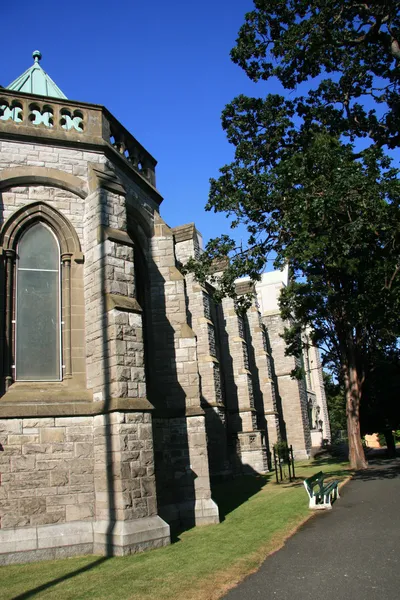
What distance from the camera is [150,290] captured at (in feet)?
39.7

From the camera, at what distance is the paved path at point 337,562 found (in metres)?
5.51

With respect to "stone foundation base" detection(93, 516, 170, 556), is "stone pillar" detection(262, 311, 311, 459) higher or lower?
higher

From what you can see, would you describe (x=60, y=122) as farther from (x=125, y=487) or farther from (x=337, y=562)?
(x=337, y=562)

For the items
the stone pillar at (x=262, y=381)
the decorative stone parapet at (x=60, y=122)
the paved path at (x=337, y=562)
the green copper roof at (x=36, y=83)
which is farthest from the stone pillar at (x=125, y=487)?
the stone pillar at (x=262, y=381)

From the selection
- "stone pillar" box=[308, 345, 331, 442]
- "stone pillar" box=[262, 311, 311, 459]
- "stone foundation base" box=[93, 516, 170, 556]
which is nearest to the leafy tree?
"stone foundation base" box=[93, 516, 170, 556]

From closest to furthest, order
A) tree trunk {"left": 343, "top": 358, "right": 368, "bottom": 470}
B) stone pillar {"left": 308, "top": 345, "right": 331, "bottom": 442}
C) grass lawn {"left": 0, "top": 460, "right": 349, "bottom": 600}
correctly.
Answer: grass lawn {"left": 0, "top": 460, "right": 349, "bottom": 600}
tree trunk {"left": 343, "top": 358, "right": 368, "bottom": 470}
stone pillar {"left": 308, "top": 345, "right": 331, "bottom": 442}

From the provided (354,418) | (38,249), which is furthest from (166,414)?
(354,418)

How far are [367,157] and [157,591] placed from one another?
11.4 meters

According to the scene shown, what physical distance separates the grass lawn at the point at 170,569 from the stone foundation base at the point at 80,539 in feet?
0.73

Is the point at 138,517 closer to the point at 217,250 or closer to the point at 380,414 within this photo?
the point at 217,250

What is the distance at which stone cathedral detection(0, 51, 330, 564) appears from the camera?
845 centimetres

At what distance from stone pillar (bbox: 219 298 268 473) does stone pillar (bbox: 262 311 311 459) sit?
18.7 ft

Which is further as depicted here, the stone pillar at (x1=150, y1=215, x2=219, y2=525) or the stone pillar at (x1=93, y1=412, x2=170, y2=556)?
the stone pillar at (x1=150, y1=215, x2=219, y2=525)

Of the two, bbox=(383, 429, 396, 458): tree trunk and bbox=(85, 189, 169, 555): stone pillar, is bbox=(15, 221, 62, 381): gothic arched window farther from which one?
bbox=(383, 429, 396, 458): tree trunk
